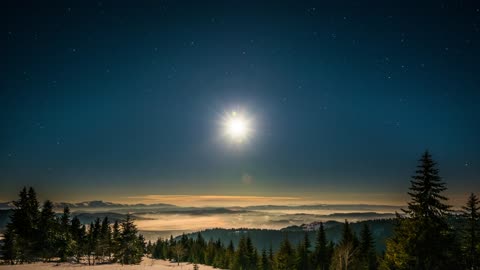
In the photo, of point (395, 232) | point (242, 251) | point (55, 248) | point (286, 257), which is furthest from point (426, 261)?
point (55, 248)

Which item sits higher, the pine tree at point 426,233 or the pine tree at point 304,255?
the pine tree at point 426,233

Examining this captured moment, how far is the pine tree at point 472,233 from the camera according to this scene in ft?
118

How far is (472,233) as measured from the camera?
1454 inches

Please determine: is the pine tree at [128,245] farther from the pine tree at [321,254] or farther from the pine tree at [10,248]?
the pine tree at [321,254]

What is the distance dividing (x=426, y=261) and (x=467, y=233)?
81.4 feet

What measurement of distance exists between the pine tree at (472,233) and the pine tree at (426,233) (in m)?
20.9

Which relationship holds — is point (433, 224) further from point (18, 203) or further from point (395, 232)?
point (18, 203)

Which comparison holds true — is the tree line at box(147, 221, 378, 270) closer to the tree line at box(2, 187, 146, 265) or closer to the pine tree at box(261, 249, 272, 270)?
the pine tree at box(261, 249, 272, 270)

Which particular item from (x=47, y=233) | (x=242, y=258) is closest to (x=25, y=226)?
(x=47, y=233)

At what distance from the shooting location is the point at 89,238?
309 feet

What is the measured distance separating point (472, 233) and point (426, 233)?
24.6 metres

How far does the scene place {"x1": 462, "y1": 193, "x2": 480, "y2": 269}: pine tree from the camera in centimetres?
3591

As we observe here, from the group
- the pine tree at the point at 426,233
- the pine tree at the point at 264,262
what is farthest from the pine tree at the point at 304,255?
→ the pine tree at the point at 426,233

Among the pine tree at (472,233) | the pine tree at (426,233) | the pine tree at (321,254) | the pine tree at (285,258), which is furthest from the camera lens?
the pine tree at (321,254)
